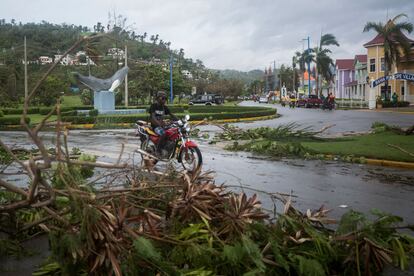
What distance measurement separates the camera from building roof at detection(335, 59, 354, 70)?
88688 mm

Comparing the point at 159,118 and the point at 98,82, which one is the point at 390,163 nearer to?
the point at 159,118

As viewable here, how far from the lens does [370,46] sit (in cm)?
6356

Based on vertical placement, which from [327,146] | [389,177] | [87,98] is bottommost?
[389,177]

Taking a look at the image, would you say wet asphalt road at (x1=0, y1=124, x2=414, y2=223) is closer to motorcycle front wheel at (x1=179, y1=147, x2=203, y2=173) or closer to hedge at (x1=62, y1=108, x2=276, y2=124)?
motorcycle front wheel at (x1=179, y1=147, x2=203, y2=173)

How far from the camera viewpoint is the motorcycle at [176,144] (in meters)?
10.7

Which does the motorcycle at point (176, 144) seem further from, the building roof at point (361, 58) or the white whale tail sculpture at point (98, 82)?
the building roof at point (361, 58)

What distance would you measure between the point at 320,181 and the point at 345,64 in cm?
8475

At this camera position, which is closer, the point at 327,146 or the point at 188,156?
the point at 188,156

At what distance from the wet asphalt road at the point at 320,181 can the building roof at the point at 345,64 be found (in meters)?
79.5

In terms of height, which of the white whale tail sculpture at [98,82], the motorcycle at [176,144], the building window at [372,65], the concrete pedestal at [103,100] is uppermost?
the building window at [372,65]

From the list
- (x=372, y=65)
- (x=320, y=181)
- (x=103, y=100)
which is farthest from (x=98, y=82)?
(x=372, y=65)

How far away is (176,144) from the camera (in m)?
11.1

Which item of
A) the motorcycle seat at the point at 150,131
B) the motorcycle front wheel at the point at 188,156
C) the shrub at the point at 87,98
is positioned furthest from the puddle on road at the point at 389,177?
the shrub at the point at 87,98

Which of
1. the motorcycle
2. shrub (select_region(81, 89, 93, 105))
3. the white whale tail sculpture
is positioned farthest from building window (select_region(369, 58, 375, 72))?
the motorcycle
